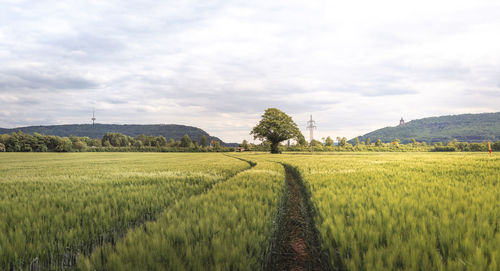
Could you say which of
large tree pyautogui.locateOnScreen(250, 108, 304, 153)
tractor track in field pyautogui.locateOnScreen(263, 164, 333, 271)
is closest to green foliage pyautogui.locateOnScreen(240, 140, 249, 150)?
large tree pyautogui.locateOnScreen(250, 108, 304, 153)

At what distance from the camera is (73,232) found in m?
3.35

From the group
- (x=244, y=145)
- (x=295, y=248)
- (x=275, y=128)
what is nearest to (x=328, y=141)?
(x=244, y=145)

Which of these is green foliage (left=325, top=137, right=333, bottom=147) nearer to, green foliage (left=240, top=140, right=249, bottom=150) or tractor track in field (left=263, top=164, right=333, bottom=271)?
green foliage (left=240, top=140, right=249, bottom=150)

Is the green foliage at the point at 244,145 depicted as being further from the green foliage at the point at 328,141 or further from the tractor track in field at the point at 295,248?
the tractor track in field at the point at 295,248

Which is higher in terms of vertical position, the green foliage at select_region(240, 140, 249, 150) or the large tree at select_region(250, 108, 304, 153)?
the large tree at select_region(250, 108, 304, 153)

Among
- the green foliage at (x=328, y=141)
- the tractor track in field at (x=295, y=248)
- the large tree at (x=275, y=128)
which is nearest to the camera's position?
the tractor track in field at (x=295, y=248)

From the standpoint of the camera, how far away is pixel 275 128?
5078 centimetres

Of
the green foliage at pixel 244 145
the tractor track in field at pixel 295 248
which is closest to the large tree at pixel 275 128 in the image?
the tractor track in field at pixel 295 248

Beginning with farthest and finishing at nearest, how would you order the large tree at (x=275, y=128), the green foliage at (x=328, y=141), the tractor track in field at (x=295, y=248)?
1. the green foliage at (x=328, y=141)
2. the large tree at (x=275, y=128)
3. the tractor track in field at (x=295, y=248)

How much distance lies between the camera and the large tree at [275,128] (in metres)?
51.2

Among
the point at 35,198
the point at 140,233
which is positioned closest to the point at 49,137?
the point at 35,198

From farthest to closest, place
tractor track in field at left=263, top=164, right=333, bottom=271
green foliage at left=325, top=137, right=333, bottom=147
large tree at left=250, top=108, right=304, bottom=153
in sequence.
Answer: green foliage at left=325, top=137, right=333, bottom=147
large tree at left=250, top=108, right=304, bottom=153
tractor track in field at left=263, top=164, right=333, bottom=271

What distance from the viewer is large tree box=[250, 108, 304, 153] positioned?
5119 cm

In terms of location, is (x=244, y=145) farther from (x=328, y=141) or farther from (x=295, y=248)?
(x=295, y=248)
